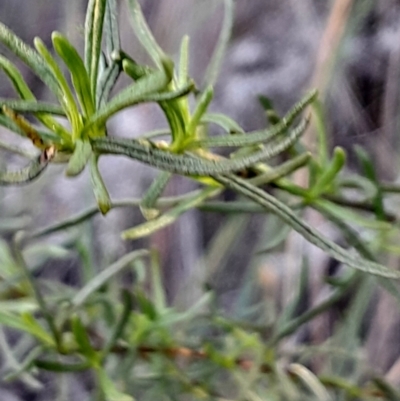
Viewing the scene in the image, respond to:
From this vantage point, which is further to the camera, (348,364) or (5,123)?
(348,364)

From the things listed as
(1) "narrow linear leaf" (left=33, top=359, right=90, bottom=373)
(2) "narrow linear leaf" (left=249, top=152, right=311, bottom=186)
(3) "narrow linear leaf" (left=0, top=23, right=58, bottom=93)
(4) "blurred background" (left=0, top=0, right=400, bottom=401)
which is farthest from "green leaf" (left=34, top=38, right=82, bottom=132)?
(4) "blurred background" (left=0, top=0, right=400, bottom=401)

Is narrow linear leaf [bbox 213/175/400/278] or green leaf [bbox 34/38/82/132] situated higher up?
green leaf [bbox 34/38/82/132]

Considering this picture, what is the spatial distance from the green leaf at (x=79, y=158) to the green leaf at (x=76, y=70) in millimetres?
12

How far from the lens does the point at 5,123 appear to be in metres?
0.23

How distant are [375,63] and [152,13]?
1.39 feet

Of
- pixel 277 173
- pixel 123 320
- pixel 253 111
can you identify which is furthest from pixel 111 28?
pixel 253 111

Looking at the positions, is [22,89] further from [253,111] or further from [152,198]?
[253,111]

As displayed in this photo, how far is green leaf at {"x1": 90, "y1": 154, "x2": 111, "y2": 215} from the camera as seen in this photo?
216 millimetres

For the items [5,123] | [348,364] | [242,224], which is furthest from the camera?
[242,224]

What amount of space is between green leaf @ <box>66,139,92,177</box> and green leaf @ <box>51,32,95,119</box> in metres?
0.01

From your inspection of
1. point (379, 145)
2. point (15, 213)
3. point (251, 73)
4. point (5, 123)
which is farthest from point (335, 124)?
point (5, 123)

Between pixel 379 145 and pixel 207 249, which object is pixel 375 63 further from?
pixel 207 249

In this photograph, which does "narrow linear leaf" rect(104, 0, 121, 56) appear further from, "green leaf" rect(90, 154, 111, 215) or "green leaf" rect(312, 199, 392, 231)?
"green leaf" rect(312, 199, 392, 231)

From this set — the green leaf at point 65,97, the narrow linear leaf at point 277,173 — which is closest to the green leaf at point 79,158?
the green leaf at point 65,97
